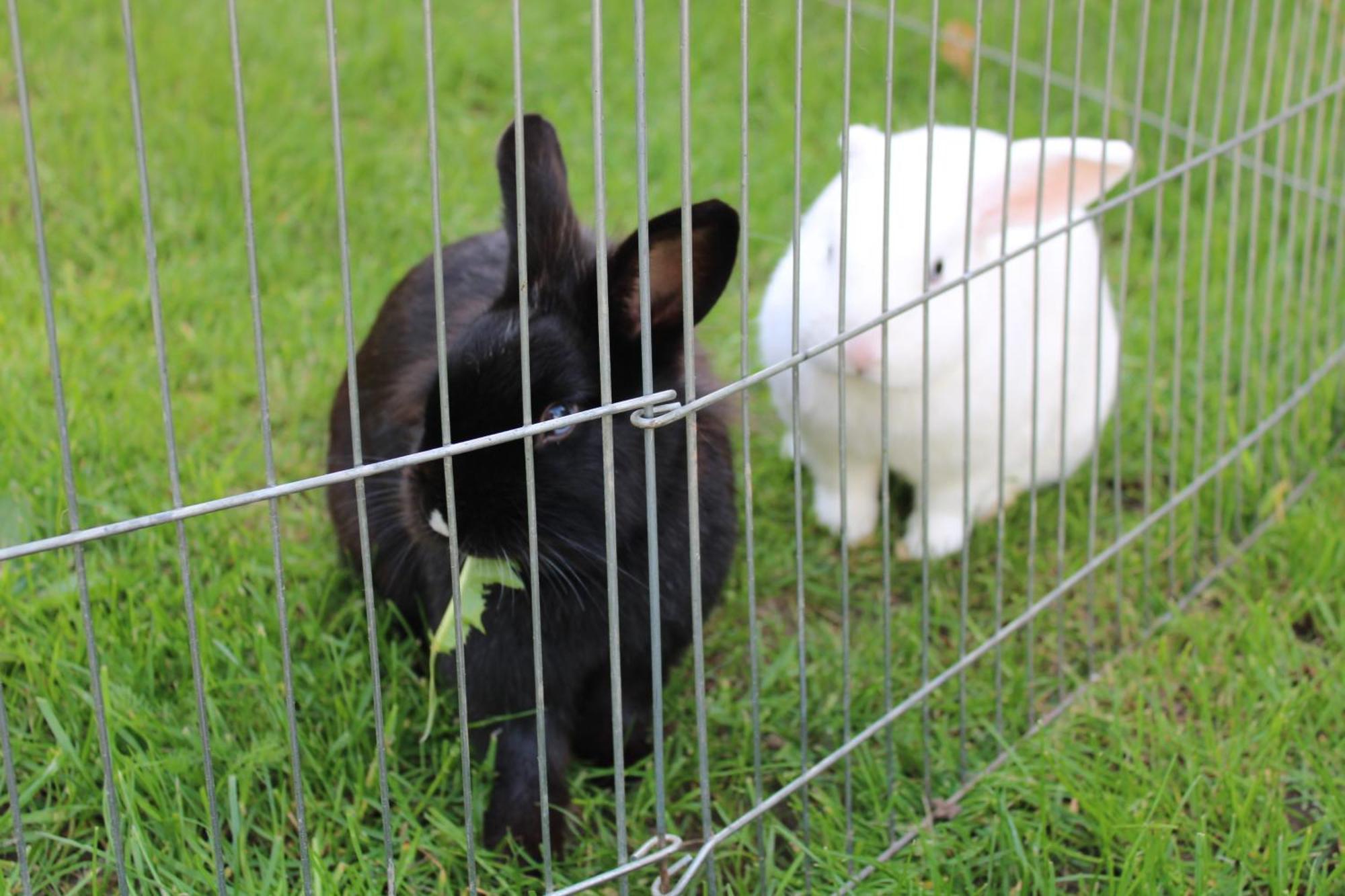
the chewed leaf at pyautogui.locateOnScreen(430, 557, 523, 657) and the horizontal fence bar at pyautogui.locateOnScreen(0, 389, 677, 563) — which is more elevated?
the horizontal fence bar at pyautogui.locateOnScreen(0, 389, 677, 563)

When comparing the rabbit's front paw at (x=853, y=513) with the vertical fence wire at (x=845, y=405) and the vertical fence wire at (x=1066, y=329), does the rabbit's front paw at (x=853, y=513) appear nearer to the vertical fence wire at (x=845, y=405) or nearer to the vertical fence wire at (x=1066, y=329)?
the vertical fence wire at (x=1066, y=329)

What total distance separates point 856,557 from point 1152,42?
89.6 inches

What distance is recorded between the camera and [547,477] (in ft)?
5.94

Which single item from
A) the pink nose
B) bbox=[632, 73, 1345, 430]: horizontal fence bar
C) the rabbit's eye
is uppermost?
bbox=[632, 73, 1345, 430]: horizontal fence bar

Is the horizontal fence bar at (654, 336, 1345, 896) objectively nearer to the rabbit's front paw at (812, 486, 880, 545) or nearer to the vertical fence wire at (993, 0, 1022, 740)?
the vertical fence wire at (993, 0, 1022, 740)

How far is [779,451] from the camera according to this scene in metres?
3.13

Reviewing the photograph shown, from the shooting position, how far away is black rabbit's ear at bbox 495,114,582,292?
1.96m

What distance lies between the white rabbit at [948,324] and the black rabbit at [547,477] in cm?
41

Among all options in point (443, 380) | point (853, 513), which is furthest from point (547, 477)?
point (853, 513)

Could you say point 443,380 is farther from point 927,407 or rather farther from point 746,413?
point 927,407

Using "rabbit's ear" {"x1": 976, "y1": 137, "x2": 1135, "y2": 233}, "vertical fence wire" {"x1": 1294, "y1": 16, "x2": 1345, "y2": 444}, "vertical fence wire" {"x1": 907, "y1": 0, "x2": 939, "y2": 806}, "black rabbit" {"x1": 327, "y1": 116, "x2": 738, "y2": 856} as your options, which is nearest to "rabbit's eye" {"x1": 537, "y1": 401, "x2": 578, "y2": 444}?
"black rabbit" {"x1": 327, "y1": 116, "x2": 738, "y2": 856}

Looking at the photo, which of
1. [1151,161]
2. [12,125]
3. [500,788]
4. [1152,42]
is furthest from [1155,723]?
[12,125]

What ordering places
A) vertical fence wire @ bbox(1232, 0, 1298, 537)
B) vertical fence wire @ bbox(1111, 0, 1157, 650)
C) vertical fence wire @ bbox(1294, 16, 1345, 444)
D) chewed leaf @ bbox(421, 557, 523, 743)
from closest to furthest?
chewed leaf @ bbox(421, 557, 523, 743), vertical fence wire @ bbox(1111, 0, 1157, 650), vertical fence wire @ bbox(1232, 0, 1298, 537), vertical fence wire @ bbox(1294, 16, 1345, 444)

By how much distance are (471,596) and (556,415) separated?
295mm
